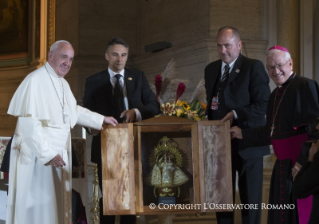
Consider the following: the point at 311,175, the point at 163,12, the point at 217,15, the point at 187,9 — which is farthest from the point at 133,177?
the point at 163,12

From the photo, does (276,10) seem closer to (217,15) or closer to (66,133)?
(217,15)

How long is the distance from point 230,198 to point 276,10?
14.6 ft

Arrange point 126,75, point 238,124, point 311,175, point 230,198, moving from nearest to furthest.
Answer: point 311,175 < point 230,198 < point 238,124 < point 126,75

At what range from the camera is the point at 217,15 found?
8172 millimetres

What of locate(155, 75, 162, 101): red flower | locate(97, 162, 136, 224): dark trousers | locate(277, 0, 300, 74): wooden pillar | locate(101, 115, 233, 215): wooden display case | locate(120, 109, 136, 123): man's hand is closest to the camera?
locate(101, 115, 233, 215): wooden display case

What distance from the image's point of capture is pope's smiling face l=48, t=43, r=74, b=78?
180 inches

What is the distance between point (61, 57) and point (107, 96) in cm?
58

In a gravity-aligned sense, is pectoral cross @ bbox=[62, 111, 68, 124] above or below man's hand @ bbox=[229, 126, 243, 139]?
above

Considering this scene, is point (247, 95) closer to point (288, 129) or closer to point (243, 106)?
point (243, 106)

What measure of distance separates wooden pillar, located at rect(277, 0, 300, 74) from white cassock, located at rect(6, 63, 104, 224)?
385cm

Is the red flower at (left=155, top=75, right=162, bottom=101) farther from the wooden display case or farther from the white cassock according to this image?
the wooden display case

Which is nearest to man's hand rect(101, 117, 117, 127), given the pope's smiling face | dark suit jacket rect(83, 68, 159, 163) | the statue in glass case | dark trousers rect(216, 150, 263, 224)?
dark suit jacket rect(83, 68, 159, 163)

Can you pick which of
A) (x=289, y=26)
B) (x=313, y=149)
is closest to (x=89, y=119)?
(x=313, y=149)

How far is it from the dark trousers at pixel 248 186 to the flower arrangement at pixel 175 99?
2.03ft
